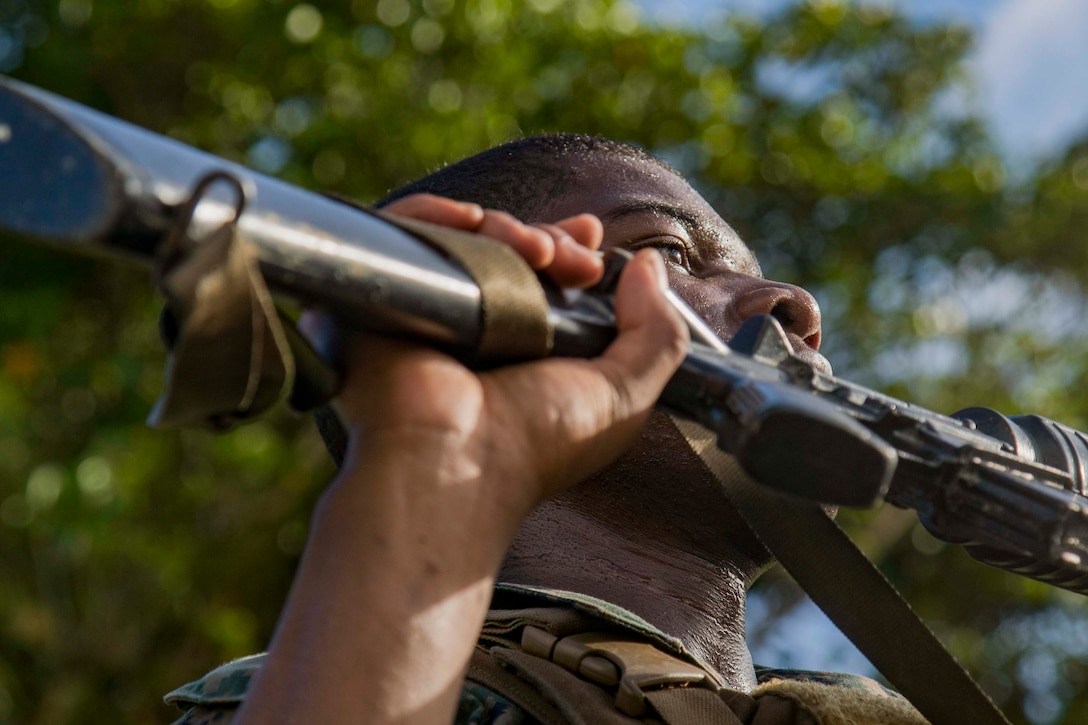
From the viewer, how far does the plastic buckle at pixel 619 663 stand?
238 cm

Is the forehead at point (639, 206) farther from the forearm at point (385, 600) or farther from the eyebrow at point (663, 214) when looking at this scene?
the forearm at point (385, 600)

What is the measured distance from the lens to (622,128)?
8711 millimetres

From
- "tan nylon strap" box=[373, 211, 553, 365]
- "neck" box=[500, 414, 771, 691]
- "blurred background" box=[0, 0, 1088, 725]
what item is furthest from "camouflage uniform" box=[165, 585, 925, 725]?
"blurred background" box=[0, 0, 1088, 725]

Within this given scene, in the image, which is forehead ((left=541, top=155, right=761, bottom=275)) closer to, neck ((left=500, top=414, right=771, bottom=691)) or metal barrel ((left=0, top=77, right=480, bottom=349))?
neck ((left=500, top=414, right=771, bottom=691))

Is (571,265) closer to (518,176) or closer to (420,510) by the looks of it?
(420,510)

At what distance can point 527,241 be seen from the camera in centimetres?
196

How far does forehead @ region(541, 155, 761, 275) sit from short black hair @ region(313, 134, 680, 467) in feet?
0.13

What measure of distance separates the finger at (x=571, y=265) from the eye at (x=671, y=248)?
130 cm

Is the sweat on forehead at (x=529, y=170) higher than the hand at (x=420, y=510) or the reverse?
the reverse

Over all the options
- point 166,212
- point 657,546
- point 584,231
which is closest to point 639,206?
point 657,546

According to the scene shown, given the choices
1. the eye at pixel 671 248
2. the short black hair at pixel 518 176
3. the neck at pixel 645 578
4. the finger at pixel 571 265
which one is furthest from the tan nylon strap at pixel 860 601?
the short black hair at pixel 518 176

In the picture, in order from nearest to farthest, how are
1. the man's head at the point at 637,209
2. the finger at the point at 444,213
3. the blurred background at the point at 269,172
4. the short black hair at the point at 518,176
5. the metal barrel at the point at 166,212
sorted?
the metal barrel at the point at 166,212
the finger at the point at 444,213
the man's head at the point at 637,209
the short black hair at the point at 518,176
the blurred background at the point at 269,172

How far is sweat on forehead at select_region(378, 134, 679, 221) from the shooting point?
11.9 feet

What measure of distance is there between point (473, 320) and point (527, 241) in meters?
0.21
